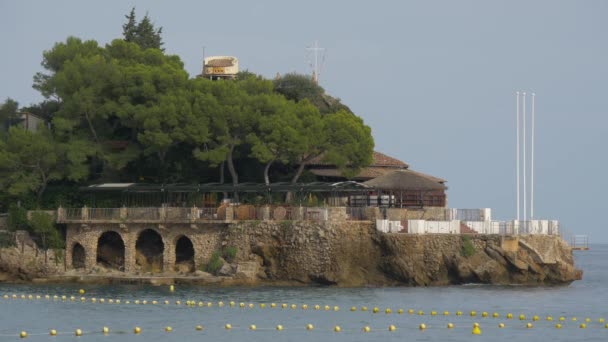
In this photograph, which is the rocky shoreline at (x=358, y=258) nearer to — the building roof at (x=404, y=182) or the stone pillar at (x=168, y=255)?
the stone pillar at (x=168, y=255)

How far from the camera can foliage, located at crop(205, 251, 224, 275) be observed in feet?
304

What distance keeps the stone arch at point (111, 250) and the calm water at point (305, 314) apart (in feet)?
24.2

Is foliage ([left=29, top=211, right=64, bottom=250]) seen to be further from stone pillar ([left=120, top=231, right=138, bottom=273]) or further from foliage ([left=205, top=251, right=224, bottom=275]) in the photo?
foliage ([left=205, top=251, right=224, bottom=275])

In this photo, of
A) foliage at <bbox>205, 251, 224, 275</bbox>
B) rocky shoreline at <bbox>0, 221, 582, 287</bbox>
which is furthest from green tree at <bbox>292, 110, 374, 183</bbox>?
foliage at <bbox>205, 251, 224, 275</bbox>

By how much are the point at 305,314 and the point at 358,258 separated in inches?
581

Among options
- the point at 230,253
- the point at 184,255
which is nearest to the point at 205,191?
the point at 184,255

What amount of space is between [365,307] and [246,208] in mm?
16079

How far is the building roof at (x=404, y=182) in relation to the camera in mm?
97312

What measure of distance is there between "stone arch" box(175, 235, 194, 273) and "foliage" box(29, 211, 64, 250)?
25.1ft

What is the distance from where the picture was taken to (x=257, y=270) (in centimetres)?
9175

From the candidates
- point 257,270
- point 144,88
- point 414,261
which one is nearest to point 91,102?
point 144,88

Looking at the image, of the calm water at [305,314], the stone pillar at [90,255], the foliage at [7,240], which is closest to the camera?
the calm water at [305,314]

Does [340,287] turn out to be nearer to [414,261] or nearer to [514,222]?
[414,261]

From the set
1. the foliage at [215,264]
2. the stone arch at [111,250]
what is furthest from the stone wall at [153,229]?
the stone arch at [111,250]
